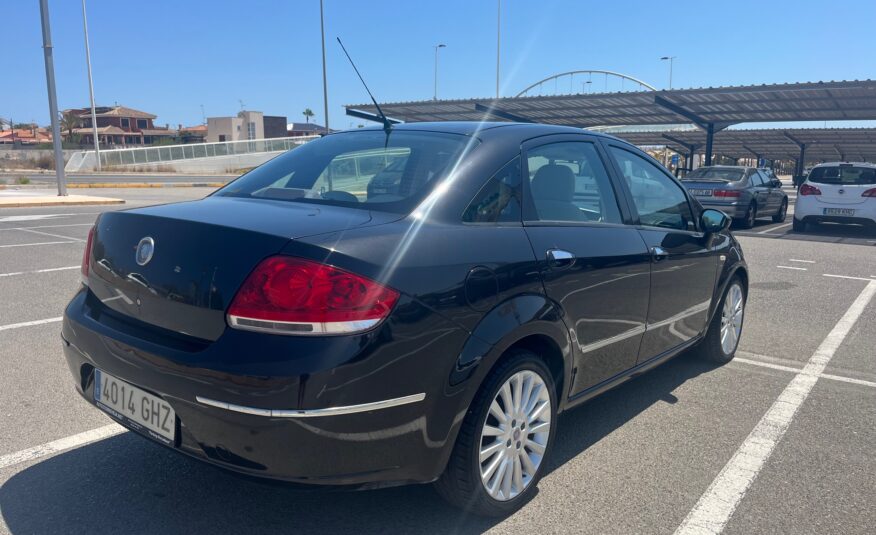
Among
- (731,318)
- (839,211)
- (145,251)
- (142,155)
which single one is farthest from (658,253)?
(142,155)

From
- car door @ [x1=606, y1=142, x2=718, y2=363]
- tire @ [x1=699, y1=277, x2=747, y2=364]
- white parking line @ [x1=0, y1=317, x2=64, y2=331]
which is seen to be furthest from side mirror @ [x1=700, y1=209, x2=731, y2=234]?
white parking line @ [x1=0, y1=317, x2=64, y2=331]

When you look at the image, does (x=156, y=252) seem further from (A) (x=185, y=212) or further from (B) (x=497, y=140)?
(B) (x=497, y=140)

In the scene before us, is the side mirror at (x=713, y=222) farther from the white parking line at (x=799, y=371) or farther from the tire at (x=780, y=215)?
the tire at (x=780, y=215)

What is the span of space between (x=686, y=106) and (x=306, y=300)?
2666 cm

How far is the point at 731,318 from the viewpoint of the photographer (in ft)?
16.6

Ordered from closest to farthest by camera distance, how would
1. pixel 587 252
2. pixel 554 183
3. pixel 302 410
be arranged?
pixel 302 410
pixel 587 252
pixel 554 183

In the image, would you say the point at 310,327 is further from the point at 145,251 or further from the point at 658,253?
the point at 658,253

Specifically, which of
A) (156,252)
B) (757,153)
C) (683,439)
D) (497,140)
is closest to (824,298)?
(683,439)

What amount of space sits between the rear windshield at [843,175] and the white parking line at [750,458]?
1063 cm

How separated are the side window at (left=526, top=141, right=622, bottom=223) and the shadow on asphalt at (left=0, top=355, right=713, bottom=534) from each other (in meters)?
1.24

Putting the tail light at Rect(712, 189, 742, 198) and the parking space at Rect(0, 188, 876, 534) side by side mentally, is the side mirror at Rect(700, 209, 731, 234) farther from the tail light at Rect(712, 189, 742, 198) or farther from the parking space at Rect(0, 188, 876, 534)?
the tail light at Rect(712, 189, 742, 198)

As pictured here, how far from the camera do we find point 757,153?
6006 cm

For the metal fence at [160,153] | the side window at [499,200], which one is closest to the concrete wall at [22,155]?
the metal fence at [160,153]

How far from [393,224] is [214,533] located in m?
1.35
